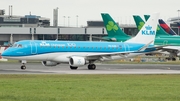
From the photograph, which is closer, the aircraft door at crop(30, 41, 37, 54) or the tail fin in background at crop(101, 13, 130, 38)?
the aircraft door at crop(30, 41, 37, 54)

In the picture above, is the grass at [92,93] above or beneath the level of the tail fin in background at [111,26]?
beneath

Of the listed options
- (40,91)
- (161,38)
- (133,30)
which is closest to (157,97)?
(40,91)

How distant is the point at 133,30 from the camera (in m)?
166

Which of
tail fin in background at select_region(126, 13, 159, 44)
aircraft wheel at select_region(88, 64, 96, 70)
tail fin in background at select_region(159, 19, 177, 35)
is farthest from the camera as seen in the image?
tail fin in background at select_region(159, 19, 177, 35)

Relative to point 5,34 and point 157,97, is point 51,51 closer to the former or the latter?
point 157,97

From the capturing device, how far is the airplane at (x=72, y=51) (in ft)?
182

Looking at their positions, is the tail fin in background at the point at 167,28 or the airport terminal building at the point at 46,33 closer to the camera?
the tail fin in background at the point at 167,28

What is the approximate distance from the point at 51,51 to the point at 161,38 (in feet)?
144

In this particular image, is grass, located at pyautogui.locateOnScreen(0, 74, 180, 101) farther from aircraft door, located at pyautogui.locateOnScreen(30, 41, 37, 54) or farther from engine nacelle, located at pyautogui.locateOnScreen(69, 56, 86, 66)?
aircraft door, located at pyautogui.locateOnScreen(30, 41, 37, 54)

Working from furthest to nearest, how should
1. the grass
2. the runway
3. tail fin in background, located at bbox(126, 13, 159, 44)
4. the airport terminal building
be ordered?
the airport terminal building < tail fin in background, located at bbox(126, 13, 159, 44) < the runway < the grass

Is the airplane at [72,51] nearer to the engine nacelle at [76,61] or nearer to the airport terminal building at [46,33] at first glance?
the engine nacelle at [76,61]

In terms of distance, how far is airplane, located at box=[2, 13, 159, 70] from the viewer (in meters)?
55.5

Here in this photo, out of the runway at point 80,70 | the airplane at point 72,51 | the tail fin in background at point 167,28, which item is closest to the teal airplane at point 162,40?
the tail fin in background at point 167,28

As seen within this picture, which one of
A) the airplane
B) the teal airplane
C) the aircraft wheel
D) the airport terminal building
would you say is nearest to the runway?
the aircraft wheel
